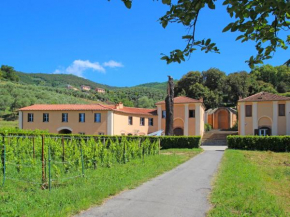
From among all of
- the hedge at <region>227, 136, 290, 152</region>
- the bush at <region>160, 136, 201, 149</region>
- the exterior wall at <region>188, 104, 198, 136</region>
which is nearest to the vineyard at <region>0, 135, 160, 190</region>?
the bush at <region>160, 136, 201, 149</region>

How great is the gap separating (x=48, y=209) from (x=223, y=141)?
110ft

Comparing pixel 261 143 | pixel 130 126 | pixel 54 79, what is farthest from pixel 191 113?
pixel 54 79

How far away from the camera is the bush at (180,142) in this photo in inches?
1051

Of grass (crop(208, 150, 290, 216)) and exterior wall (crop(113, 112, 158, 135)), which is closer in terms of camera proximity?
grass (crop(208, 150, 290, 216))

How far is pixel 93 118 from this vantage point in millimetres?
38000

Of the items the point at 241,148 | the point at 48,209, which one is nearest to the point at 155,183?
the point at 48,209

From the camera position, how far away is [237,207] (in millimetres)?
6312

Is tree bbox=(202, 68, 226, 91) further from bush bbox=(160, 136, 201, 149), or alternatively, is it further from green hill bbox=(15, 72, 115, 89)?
green hill bbox=(15, 72, 115, 89)

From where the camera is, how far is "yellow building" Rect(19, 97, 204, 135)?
3762cm

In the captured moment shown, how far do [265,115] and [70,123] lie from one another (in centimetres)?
2483

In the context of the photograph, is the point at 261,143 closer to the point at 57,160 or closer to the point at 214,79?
the point at 57,160

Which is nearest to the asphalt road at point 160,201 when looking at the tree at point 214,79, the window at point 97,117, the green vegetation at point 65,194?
the green vegetation at point 65,194

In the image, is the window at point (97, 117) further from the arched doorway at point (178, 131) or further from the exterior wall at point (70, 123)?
the arched doorway at point (178, 131)

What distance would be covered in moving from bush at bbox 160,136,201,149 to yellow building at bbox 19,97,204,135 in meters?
11.3
